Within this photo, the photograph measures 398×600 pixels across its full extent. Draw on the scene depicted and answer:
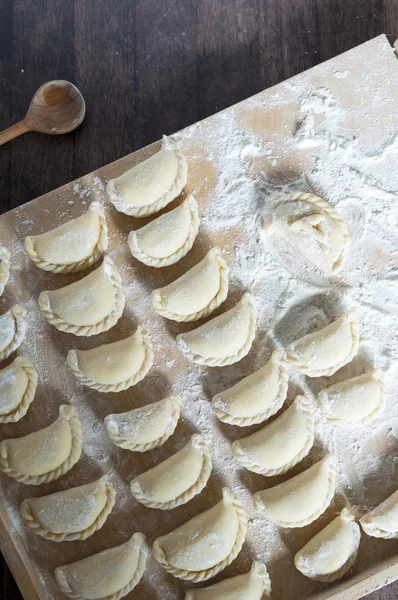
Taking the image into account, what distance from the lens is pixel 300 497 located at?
62.1 inches

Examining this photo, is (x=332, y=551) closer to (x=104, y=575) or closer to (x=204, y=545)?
(x=204, y=545)

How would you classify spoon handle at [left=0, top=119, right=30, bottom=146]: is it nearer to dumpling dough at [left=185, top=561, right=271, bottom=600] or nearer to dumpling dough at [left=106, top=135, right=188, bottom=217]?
dumpling dough at [left=106, top=135, right=188, bottom=217]

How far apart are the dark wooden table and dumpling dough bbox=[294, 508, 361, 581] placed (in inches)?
46.7

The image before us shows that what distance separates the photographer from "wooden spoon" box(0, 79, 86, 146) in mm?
1783

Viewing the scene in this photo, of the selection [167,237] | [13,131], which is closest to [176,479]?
[167,237]

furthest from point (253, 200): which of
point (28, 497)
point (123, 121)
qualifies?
point (28, 497)

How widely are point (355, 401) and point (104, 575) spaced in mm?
753

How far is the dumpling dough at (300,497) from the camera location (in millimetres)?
1570

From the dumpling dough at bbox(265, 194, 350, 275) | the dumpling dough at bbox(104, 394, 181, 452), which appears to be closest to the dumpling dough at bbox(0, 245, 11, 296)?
the dumpling dough at bbox(104, 394, 181, 452)

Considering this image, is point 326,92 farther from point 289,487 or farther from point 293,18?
point 289,487

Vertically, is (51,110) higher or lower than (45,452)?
higher

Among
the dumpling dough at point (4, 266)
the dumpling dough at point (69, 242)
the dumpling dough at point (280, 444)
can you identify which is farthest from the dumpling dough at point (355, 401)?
the dumpling dough at point (4, 266)

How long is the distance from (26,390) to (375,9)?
1526 millimetres

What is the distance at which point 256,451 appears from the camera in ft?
5.23
